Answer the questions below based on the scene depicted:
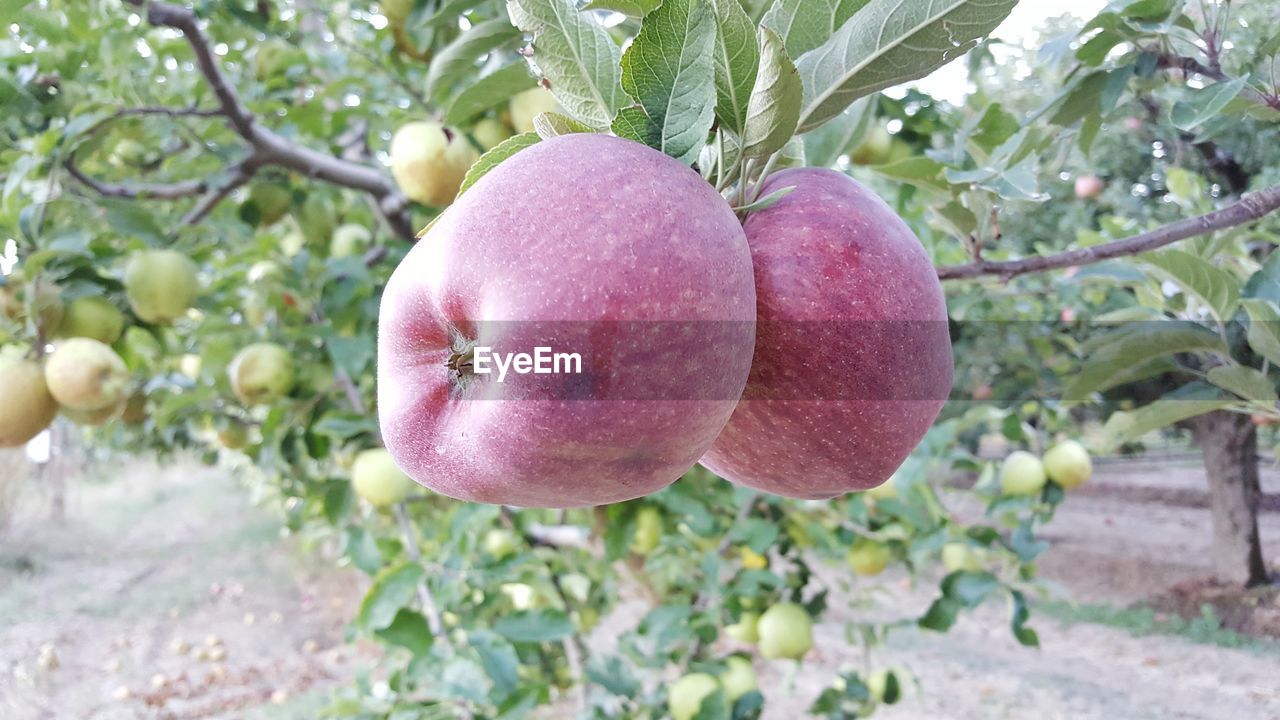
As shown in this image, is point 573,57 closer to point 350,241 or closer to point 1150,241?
point 1150,241

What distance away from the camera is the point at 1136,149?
3.03m

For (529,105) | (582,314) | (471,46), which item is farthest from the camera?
(529,105)

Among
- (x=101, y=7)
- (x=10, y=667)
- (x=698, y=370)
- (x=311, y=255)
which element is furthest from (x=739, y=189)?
(x=10, y=667)

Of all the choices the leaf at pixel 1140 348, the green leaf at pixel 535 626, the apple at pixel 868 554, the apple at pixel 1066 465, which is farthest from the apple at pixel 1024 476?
the green leaf at pixel 535 626

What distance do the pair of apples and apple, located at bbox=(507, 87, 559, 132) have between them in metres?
0.83

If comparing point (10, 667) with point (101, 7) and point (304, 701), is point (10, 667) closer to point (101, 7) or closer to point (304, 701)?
point (304, 701)

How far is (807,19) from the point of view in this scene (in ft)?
1.91

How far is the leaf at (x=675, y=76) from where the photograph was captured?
510mm

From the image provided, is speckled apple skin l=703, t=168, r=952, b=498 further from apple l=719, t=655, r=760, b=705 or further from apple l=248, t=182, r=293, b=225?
apple l=248, t=182, r=293, b=225

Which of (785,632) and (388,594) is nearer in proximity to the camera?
(388,594)

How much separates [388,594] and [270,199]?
1.12m

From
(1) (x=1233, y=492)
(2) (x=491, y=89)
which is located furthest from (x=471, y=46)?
(1) (x=1233, y=492)

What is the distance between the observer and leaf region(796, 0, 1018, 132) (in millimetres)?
517

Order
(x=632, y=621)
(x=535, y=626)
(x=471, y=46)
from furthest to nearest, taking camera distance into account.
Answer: (x=632, y=621)
(x=535, y=626)
(x=471, y=46)
